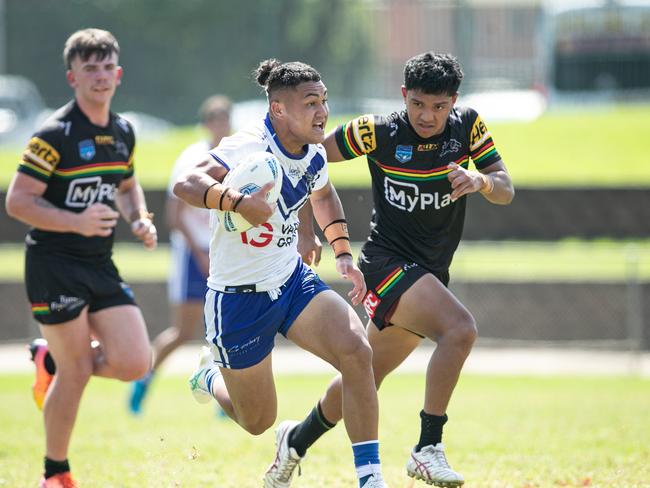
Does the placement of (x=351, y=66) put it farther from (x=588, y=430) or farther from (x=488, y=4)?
(x=588, y=430)

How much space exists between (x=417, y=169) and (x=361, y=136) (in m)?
0.38

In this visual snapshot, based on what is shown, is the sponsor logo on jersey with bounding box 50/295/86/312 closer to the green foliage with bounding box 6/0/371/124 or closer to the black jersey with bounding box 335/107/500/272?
the black jersey with bounding box 335/107/500/272

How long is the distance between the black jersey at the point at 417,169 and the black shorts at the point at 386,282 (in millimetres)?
77

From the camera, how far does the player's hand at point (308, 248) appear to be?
6.05 metres

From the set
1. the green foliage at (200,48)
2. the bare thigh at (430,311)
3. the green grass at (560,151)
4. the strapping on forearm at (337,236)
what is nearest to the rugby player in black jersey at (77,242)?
the strapping on forearm at (337,236)

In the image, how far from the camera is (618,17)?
23.0 m

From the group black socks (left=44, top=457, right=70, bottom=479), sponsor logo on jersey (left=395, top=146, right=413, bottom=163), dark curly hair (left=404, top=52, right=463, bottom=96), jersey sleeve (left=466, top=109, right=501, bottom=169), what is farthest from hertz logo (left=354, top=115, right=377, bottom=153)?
black socks (left=44, top=457, right=70, bottom=479)

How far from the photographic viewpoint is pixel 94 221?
5.88 meters

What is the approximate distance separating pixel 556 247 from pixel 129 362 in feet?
42.3

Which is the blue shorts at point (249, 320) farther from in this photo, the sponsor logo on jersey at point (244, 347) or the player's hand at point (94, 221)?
the player's hand at point (94, 221)

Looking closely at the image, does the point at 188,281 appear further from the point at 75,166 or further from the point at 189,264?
the point at 75,166

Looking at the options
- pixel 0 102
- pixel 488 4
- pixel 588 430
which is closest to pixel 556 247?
pixel 488 4

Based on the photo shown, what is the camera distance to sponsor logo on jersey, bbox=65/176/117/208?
20.0 feet

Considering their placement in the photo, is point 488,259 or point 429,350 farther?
point 488,259
